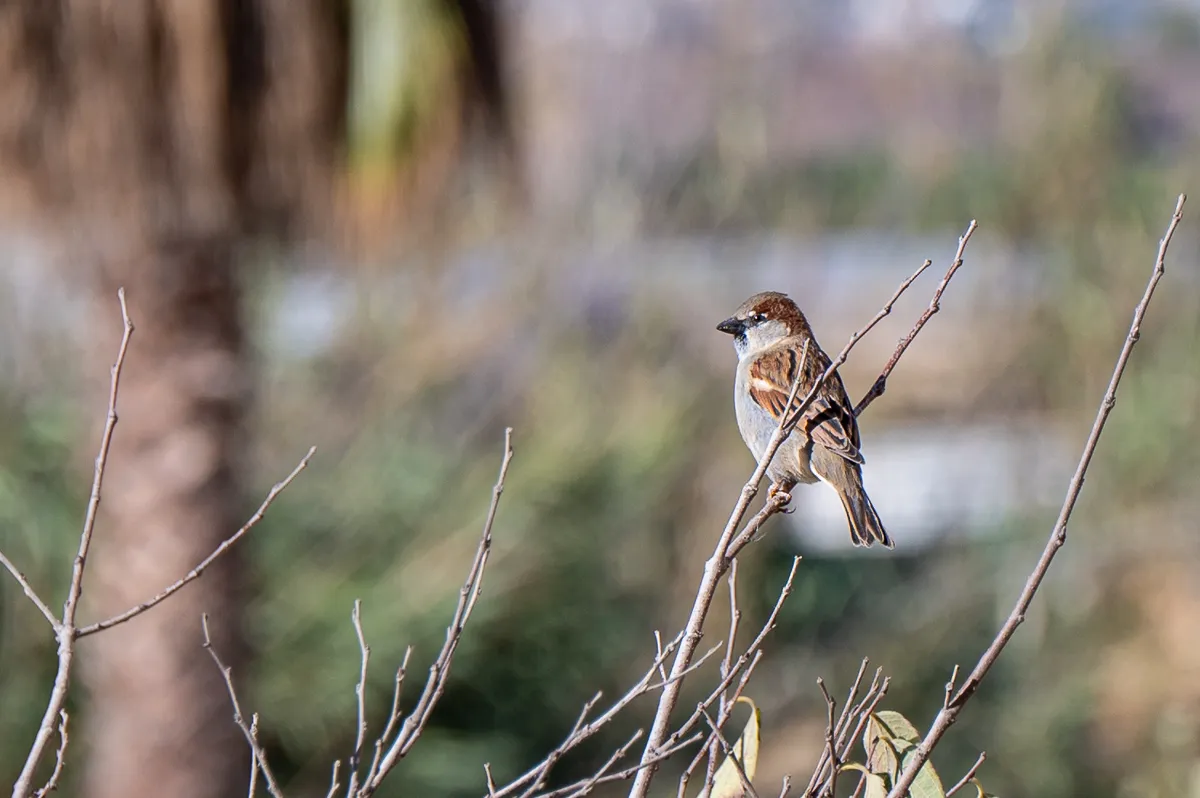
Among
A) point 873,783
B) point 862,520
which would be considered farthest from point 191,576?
point 862,520

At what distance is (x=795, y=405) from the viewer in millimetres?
2732

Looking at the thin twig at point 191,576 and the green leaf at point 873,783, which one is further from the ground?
the thin twig at point 191,576

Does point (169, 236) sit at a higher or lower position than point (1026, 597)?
higher

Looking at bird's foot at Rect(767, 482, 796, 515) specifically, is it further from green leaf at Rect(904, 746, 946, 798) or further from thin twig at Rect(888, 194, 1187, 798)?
thin twig at Rect(888, 194, 1187, 798)

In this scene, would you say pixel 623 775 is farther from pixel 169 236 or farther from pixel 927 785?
pixel 169 236

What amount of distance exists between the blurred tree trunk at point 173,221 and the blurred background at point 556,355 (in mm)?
17

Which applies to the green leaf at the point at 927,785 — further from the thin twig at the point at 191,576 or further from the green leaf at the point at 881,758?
the thin twig at the point at 191,576

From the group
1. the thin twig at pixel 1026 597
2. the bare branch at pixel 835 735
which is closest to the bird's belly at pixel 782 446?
the bare branch at pixel 835 735

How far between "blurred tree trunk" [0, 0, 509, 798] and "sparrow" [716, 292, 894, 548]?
273cm

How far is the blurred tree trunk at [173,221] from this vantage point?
5.14 metres

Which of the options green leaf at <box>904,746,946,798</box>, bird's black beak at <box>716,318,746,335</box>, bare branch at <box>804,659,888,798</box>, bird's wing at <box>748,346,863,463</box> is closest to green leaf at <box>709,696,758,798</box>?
bare branch at <box>804,659,888,798</box>

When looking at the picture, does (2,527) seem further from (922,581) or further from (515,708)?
(922,581)

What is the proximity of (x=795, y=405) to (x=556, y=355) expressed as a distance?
598 cm

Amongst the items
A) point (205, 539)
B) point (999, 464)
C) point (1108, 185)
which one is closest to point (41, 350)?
point (205, 539)
